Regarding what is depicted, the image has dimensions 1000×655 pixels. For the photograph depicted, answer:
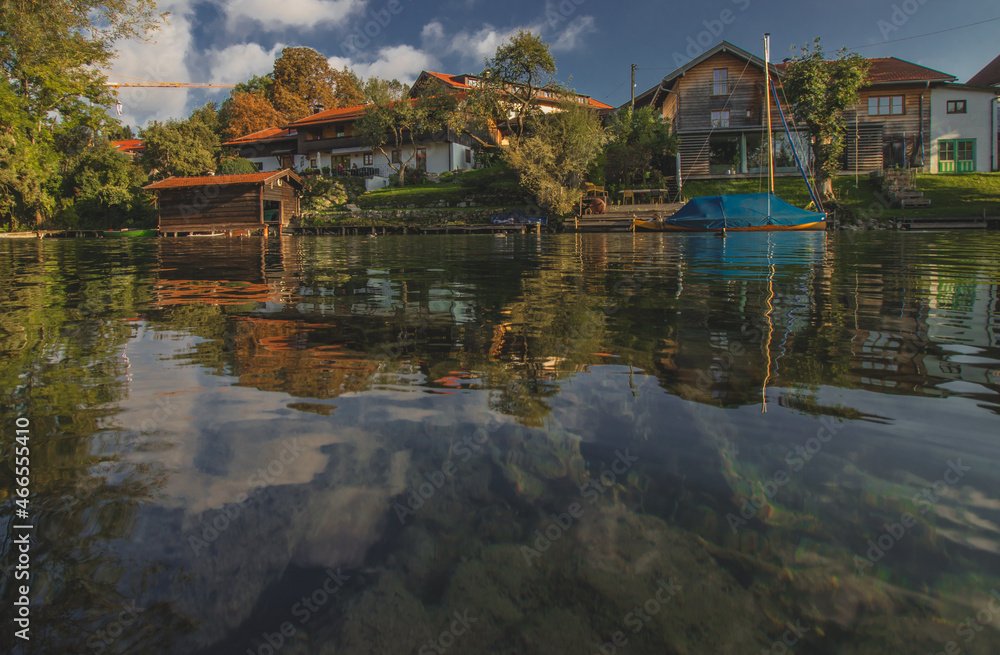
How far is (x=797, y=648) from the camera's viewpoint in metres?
1.36

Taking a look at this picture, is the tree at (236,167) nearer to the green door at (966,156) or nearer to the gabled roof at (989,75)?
the green door at (966,156)

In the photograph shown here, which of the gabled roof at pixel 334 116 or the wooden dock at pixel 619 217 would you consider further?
the gabled roof at pixel 334 116

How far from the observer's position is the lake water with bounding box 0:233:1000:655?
1451mm

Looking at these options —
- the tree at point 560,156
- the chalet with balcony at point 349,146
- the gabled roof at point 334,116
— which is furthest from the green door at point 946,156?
the gabled roof at point 334,116

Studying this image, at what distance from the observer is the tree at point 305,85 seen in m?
73.5

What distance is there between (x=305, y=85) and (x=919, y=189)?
6812 cm

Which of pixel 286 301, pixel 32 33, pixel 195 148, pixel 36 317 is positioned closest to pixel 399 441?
pixel 286 301

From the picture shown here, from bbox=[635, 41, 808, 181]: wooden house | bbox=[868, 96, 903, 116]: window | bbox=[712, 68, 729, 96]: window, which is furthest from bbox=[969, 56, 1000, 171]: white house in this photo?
bbox=[712, 68, 729, 96]: window

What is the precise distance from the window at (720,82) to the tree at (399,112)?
19124 millimetres

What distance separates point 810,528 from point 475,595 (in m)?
1.03

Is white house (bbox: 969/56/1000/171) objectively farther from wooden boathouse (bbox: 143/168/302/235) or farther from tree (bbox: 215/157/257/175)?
tree (bbox: 215/157/257/175)

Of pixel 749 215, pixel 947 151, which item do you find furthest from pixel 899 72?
pixel 749 215

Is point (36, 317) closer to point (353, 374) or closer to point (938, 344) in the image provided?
point (353, 374)

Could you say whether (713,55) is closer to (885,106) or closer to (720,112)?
(720,112)
